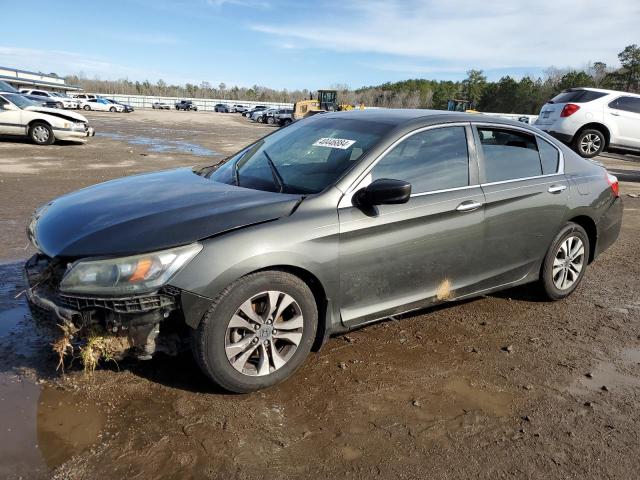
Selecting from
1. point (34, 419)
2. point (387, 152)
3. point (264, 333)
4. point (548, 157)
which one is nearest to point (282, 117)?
point (548, 157)

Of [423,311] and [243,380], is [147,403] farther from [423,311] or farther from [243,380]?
[423,311]

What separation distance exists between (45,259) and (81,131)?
14828mm

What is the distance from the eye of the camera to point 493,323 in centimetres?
429

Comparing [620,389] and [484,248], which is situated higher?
[484,248]

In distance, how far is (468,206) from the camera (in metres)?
3.82

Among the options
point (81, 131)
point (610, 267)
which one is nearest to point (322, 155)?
point (610, 267)

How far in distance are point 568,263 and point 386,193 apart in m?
2.42

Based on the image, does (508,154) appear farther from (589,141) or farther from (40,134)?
(40,134)

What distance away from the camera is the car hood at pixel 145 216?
2.84 m

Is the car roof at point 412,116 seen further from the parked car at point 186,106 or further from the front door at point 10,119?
the parked car at point 186,106

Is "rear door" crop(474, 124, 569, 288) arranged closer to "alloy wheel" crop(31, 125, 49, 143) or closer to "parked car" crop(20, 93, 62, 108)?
"alloy wheel" crop(31, 125, 49, 143)

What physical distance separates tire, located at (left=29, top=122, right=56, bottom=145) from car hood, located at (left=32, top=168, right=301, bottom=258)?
13.9 meters

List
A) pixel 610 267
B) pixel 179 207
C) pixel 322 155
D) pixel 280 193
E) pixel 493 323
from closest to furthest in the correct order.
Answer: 1. pixel 179 207
2. pixel 280 193
3. pixel 322 155
4. pixel 493 323
5. pixel 610 267

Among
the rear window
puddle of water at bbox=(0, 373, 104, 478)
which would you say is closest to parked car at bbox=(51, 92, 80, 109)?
the rear window
